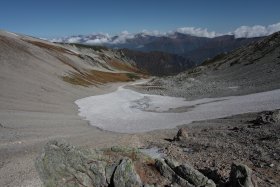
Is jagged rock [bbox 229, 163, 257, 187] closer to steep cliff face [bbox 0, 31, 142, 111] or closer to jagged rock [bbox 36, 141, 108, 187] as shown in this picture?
jagged rock [bbox 36, 141, 108, 187]

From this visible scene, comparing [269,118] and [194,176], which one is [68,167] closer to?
[194,176]

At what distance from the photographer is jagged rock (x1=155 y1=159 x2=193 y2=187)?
2282cm

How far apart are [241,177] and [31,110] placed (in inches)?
1918

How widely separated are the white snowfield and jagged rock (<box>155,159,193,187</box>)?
88.3 feet

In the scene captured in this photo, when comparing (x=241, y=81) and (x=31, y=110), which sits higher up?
(x=241, y=81)

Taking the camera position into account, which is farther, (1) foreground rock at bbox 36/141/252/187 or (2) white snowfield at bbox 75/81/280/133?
(2) white snowfield at bbox 75/81/280/133

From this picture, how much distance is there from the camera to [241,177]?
22750 millimetres

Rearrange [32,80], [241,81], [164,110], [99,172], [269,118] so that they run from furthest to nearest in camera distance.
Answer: [241,81] → [32,80] → [164,110] → [269,118] → [99,172]

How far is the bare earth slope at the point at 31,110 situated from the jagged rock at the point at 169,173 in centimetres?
995

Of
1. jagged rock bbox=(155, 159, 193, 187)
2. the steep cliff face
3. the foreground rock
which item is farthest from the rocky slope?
the foreground rock

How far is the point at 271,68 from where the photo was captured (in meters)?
95.2

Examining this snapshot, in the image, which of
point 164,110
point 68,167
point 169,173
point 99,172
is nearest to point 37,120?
point 164,110

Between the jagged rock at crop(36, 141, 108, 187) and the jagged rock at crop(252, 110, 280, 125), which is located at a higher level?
the jagged rock at crop(252, 110, 280, 125)

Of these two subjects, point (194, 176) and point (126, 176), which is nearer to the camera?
point (126, 176)
